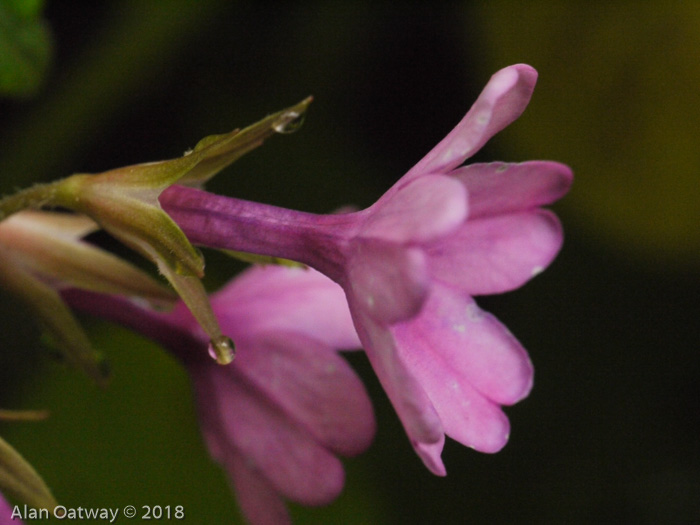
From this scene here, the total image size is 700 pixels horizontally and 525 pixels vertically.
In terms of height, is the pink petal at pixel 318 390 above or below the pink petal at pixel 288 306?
below

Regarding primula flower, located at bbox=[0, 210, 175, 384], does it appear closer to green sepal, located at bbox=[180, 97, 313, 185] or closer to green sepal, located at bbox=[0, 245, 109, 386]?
green sepal, located at bbox=[0, 245, 109, 386]

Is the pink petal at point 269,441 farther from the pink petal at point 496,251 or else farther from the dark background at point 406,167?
the dark background at point 406,167

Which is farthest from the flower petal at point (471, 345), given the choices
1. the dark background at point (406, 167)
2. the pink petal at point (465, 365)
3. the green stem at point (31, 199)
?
the dark background at point (406, 167)

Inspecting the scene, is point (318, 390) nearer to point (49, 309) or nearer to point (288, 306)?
point (288, 306)

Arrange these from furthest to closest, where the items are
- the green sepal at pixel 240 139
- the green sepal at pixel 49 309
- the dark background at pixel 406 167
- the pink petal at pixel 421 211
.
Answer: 1. the dark background at pixel 406 167
2. the green sepal at pixel 49 309
3. the green sepal at pixel 240 139
4. the pink petal at pixel 421 211

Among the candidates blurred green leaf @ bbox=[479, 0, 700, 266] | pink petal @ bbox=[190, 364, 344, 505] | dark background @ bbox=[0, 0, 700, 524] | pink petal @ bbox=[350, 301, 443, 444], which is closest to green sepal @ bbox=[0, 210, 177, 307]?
pink petal @ bbox=[190, 364, 344, 505]

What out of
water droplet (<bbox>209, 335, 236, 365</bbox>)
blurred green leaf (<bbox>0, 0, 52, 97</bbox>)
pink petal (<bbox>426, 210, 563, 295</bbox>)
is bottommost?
water droplet (<bbox>209, 335, 236, 365</bbox>)

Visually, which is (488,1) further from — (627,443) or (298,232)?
(298,232)
